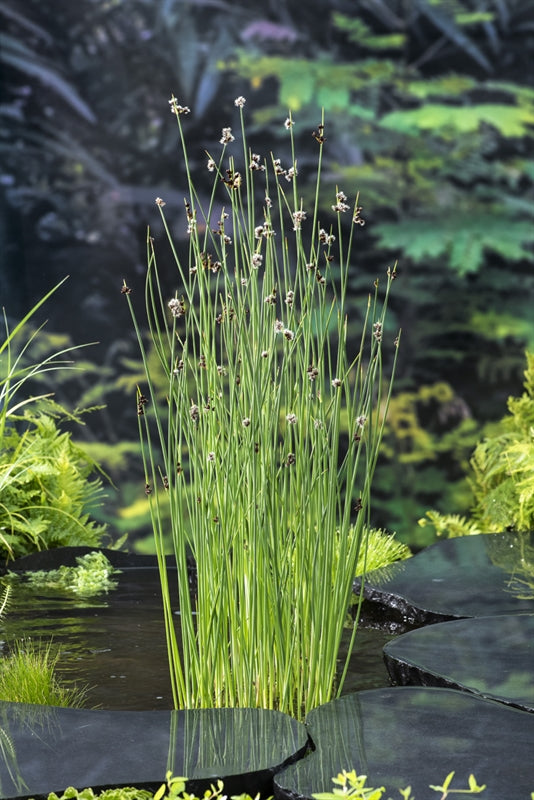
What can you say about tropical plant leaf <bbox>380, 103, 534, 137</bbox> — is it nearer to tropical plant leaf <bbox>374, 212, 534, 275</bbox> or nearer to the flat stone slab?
tropical plant leaf <bbox>374, 212, 534, 275</bbox>

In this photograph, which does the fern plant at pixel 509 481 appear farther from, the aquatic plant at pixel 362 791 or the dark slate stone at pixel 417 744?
the aquatic plant at pixel 362 791

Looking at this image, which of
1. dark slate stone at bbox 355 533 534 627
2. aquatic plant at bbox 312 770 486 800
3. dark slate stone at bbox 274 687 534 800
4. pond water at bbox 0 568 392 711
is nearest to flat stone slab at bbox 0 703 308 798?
dark slate stone at bbox 274 687 534 800

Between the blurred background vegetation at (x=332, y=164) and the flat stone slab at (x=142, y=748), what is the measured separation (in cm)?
342

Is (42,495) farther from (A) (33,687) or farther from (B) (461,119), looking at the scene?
(B) (461,119)

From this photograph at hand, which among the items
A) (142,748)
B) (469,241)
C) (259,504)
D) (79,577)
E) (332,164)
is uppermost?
(332,164)

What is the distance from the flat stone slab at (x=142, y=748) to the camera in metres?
1.53

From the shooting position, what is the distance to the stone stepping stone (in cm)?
189

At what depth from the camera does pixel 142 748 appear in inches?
64.3

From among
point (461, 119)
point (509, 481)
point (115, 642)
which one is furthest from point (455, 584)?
point (461, 119)

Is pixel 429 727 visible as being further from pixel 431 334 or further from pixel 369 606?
pixel 431 334

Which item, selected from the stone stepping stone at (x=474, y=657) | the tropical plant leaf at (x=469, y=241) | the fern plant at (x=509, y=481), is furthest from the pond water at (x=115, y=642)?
the tropical plant leaf at (x=469, y=241)

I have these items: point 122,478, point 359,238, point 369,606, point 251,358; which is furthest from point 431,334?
point 251,358

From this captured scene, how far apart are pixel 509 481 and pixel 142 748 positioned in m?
2.54

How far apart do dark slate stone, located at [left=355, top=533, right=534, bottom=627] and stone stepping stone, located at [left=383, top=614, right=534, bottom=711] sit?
7.9 inches
